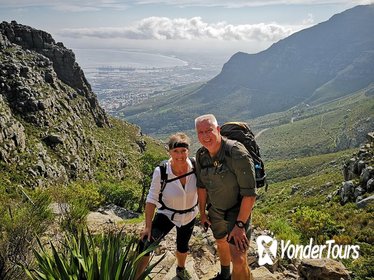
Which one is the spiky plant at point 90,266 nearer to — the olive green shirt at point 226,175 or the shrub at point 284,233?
the olive green shirt at point 226,175

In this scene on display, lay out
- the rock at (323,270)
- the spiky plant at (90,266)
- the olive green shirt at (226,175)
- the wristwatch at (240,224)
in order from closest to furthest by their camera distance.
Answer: the spiky plant at (90,266) < the olive green shirt at (226,175) < the wristwatch at (240,224) < the rock at (323,270)

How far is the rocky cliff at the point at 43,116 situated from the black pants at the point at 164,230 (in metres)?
39.6

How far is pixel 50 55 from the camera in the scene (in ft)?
256

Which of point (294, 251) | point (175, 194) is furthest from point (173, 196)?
point (294, 251)

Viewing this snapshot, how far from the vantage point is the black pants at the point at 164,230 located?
5261 mm

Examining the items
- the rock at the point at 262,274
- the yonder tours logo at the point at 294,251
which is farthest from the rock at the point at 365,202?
the rock at the point at 262,274

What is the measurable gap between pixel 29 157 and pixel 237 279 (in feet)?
148

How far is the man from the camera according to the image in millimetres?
4473

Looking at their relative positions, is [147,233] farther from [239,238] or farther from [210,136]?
[210,136]

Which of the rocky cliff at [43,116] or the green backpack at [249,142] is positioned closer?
the green backpack at [249,142]

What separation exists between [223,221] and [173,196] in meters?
0.79

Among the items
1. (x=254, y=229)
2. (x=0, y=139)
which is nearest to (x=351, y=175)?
(x=254, y=229)

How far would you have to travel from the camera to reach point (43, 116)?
181ft

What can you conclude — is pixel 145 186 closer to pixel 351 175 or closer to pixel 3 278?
pixel 351 175
